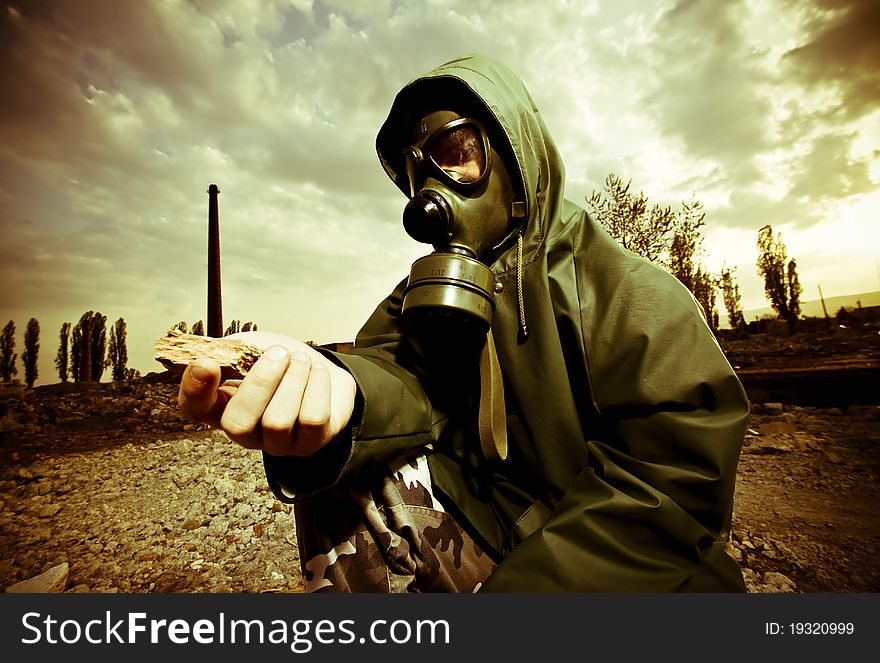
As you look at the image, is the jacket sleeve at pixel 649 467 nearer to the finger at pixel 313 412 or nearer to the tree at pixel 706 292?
the finger at pixel 313 412

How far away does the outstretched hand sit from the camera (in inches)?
29.9

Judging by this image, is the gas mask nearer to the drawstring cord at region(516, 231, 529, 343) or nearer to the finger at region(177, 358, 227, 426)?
the drawstring cord at region(516, 231, 529, 343)

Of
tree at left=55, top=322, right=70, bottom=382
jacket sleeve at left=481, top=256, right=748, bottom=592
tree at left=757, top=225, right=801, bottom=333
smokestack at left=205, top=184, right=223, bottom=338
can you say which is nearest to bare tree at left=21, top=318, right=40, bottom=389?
tree at left=55, top=322, right=70, bottom=382

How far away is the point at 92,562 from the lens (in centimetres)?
265

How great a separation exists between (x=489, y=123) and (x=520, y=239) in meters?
0.59

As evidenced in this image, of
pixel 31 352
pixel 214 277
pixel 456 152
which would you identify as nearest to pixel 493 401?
pixel 456 152

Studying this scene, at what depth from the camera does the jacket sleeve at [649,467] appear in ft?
3.31

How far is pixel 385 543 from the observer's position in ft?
4.22

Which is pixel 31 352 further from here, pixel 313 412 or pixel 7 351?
pixel 313 412

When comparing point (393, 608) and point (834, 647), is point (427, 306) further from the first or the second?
point (834, 647)

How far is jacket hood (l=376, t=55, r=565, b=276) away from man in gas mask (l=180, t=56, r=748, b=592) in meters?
0.01

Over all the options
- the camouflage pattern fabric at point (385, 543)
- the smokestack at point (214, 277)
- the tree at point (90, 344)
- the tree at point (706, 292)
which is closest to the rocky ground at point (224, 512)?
the camouflage pattern fabric at point (385, 543)

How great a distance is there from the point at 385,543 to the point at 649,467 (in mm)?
895

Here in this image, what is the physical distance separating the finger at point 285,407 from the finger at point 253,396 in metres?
0.02
